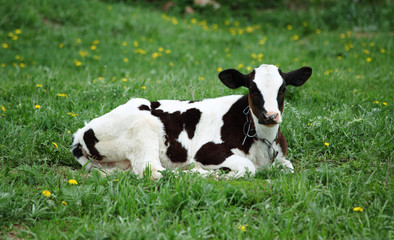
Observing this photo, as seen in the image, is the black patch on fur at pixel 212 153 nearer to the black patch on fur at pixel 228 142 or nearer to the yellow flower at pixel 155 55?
the black patch on fur at pixel 228 142

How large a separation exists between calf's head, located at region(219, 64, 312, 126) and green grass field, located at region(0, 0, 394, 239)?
0.64m

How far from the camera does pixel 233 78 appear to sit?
4719 millimetres

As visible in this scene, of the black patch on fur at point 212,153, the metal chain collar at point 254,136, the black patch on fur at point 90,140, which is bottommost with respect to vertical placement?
the black patch on fur at point 90,140

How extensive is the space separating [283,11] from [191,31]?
159 inches

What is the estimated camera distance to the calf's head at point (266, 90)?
411 centimetres

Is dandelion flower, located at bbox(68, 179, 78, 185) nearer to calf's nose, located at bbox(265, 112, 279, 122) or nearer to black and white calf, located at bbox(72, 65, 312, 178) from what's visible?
black and white calf, located at bbox(72, 65, 312, 178)

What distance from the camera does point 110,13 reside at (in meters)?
12.8

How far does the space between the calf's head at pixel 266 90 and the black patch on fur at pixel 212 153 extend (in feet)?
1.65

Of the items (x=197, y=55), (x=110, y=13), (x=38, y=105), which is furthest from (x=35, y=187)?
(x=110, y=13)

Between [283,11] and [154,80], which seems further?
[283,11]

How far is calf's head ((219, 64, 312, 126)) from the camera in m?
4.11

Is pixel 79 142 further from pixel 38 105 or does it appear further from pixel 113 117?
pixel 38 105

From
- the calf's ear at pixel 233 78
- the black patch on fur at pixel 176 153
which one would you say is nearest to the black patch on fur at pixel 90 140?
the black patch on fur at pixel 176 153

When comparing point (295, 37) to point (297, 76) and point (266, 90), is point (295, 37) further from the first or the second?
point (266, 90)
